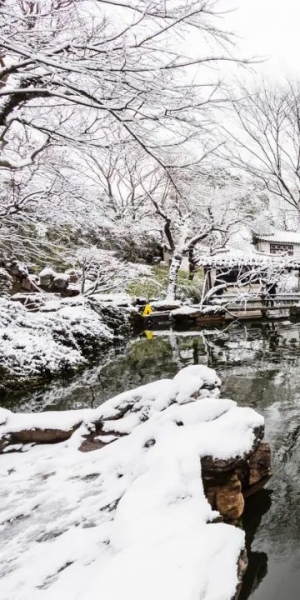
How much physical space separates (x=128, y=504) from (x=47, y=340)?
21.6 feet

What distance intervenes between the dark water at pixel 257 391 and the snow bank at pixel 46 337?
2.01 ft

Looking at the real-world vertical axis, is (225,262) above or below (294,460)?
above

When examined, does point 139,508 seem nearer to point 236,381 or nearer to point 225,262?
point 236,381

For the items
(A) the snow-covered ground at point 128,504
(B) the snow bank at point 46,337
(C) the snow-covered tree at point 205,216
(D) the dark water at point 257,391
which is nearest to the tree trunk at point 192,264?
(C) the snow-covered tree at point 205,216

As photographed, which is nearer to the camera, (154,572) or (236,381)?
(154,572)

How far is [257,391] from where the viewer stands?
6852 millimetres

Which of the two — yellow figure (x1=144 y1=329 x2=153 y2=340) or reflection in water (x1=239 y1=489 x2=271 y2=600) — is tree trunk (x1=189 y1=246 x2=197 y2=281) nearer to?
yellow figure (x1=144 y1=329 x2=153 y2=340)

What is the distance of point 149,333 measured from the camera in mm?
15359

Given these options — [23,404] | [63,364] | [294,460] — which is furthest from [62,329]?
[294,460]

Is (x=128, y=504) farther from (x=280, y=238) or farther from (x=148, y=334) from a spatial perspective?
(x=280, y=238)

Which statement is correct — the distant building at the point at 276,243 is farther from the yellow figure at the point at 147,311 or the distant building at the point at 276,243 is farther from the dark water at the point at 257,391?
the yellow figure at the point at 147,311

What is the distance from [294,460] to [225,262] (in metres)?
16.5

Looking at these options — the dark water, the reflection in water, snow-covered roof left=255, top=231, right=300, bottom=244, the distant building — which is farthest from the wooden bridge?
the reflection in water

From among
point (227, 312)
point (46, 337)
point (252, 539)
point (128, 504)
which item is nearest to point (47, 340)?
point (46, 337)
